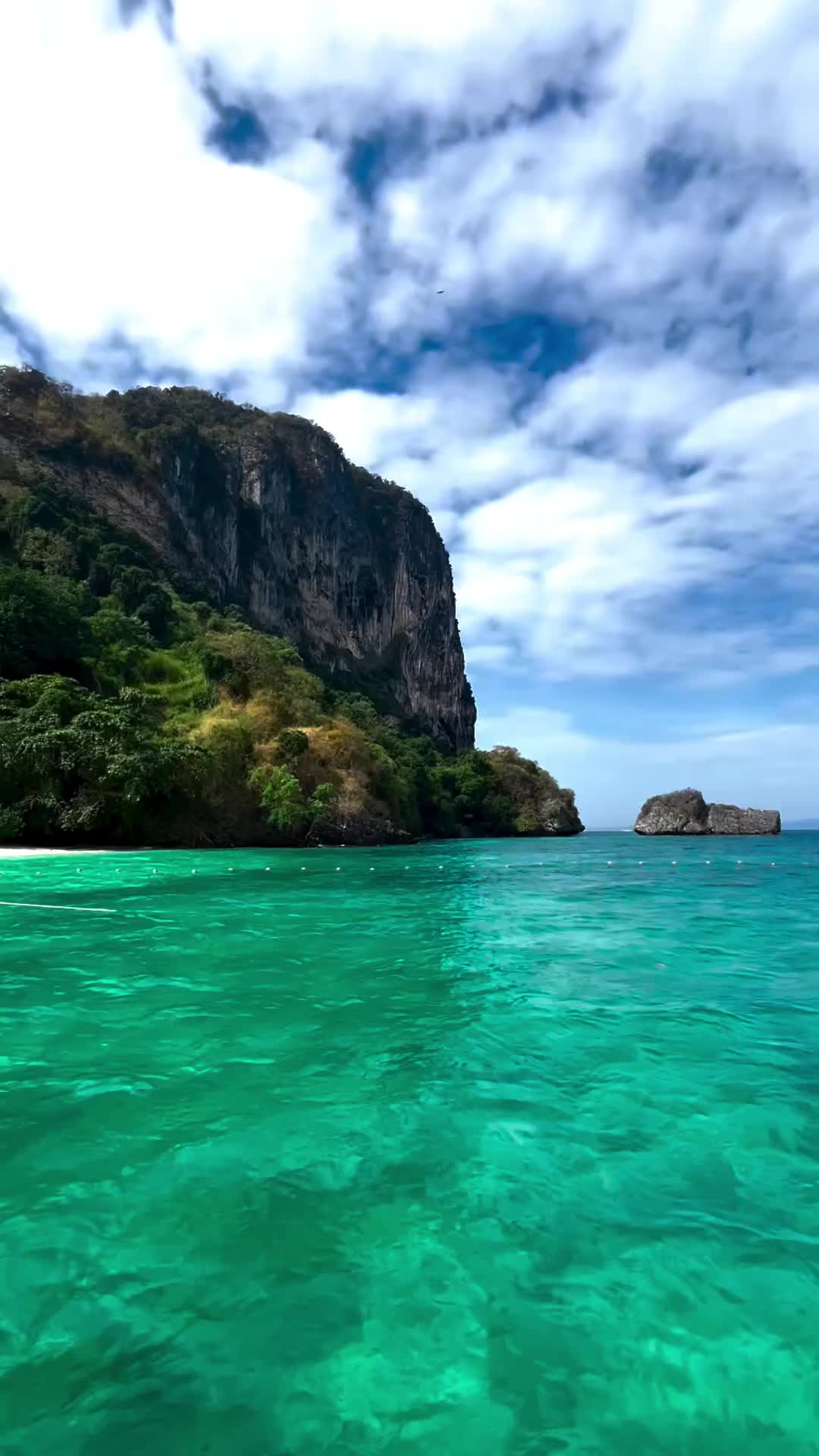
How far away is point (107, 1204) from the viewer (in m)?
4.06

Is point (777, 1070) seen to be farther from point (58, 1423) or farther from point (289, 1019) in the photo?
point (58, 1423)

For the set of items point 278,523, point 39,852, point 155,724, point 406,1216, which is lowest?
point 406,1216

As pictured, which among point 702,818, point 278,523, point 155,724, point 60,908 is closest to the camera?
point 60,908

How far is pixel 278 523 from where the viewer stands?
110 m

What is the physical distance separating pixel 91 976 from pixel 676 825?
324ft

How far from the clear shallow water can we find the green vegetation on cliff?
2785 cm

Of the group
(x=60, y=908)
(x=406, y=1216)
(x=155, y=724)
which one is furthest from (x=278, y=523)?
(x=406, y=1216)

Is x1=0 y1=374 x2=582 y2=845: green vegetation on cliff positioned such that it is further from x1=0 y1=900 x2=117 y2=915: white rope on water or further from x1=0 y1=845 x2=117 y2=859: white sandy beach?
x1=0 y1=900 x2=117 y2=915: white rope on water

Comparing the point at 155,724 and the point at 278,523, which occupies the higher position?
the point at 278,523

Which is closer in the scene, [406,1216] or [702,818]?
[406,1216]

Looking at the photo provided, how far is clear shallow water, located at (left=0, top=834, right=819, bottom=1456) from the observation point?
2.79 meters

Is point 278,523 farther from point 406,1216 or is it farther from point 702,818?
point 406,1216

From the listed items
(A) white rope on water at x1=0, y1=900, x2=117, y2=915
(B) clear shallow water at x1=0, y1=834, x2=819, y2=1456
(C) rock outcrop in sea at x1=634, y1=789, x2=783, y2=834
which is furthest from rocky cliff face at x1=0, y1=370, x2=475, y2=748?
(B) clear shallow water at x1=0, y1=834, x2=819, y2=1456

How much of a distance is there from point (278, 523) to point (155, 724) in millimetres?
72497
